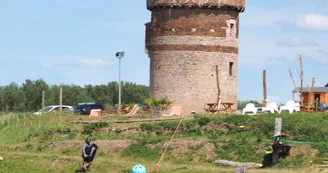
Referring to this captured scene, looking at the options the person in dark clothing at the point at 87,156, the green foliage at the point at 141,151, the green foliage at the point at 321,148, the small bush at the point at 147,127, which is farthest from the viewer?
the small bush at the point at 147,127

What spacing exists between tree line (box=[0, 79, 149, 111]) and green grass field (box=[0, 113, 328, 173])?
3938 centimetres

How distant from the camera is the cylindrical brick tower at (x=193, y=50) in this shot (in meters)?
56.4

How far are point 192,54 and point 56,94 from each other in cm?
4555

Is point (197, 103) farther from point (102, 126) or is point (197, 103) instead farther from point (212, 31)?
point (102, 126)

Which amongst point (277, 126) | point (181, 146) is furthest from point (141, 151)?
point (277, 126)

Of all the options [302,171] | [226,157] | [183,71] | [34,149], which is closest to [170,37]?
[183,71]

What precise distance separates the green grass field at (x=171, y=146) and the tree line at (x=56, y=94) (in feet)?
129

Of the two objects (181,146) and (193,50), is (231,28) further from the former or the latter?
(181,146)

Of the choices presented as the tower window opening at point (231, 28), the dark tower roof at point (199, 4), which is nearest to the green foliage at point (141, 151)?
the dark tower roof at point (199, 4)

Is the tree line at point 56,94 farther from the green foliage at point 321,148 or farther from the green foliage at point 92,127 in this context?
the green foliage at point 321,148

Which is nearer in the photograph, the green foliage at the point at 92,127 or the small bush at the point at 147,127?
the small bush at the point at 147,127

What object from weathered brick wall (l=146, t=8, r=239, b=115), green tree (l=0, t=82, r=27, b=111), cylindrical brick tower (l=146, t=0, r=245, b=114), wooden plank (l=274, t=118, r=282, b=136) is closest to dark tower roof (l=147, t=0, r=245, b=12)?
cylindrical brick tower (l=146, t=0, r=245, b=114)

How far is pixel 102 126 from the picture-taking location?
48.6 metres

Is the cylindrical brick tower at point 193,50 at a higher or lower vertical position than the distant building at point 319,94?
higher
